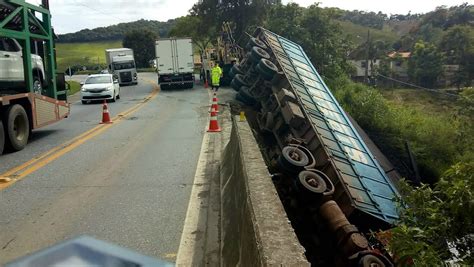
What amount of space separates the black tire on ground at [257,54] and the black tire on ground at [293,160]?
7.50m

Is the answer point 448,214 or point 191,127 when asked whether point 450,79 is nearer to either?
point 191,127

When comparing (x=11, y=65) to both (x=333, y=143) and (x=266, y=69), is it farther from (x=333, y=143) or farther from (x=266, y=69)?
(x=333, y=143)

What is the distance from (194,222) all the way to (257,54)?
38.5 feet

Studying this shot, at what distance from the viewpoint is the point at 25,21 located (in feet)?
37.1

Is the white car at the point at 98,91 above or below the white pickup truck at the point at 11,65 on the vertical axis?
below

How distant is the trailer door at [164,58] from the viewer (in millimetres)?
29766

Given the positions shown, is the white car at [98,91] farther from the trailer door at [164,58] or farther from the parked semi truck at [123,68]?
the parked semi truck at [123,68]

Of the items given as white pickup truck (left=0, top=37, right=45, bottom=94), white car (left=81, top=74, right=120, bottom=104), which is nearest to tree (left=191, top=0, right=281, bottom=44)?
white car (left=81, top=74, right=120, bottom=104)

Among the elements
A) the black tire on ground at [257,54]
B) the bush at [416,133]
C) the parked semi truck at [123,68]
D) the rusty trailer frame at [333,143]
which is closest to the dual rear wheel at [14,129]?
the rusty trailer frame at [333,143]

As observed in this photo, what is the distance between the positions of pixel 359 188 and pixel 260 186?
6.37 m

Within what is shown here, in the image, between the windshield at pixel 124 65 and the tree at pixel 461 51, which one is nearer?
the windshield at pixel 124 65

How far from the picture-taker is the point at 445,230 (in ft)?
15.9

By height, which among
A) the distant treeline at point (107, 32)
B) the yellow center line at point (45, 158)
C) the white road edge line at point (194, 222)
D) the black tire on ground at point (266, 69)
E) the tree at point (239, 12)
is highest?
the distant treeline at point (107, 32)

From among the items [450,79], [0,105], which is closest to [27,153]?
[0,105]
